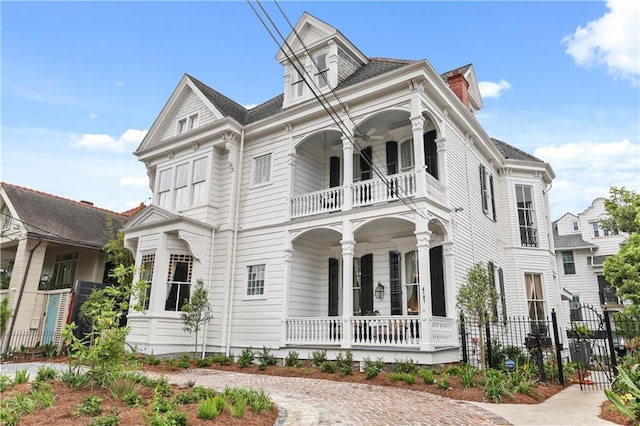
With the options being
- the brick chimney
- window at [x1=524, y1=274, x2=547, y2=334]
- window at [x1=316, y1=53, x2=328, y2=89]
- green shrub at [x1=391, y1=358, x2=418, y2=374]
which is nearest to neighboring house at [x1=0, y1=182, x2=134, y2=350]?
window at [x1=316, y1=53, x2=328, y2=89]

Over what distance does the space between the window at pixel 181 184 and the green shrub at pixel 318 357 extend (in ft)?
26.7

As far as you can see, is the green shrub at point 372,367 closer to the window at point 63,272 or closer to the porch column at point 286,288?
the porch column at point 286,288

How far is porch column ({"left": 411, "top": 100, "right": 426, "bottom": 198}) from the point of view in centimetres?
1197

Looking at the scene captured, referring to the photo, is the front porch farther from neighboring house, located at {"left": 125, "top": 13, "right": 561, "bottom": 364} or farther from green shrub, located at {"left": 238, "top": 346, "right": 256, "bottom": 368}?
green shrub, located at {"left": 238, "top": 346, "right": 256, "bottom": 368}

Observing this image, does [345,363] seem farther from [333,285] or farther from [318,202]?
[318,202]

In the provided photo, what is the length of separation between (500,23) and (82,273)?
20553mm

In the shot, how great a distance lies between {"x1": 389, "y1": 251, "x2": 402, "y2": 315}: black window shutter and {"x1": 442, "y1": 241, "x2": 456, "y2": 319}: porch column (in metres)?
1.69

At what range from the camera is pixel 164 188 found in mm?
17719

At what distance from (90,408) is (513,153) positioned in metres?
19.2

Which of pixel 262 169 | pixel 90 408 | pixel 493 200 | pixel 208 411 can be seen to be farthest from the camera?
pixel 493 200

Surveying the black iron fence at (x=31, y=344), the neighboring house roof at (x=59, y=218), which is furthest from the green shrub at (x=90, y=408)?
the neighboring house roof at (x=59, y=218)

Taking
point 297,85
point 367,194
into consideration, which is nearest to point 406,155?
point 367,194

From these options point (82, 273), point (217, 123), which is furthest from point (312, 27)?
point (82, 273)

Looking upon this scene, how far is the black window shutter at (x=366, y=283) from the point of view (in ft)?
46.9
